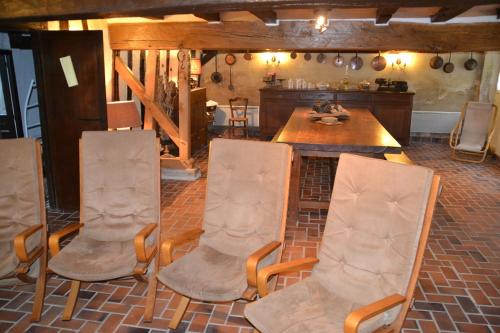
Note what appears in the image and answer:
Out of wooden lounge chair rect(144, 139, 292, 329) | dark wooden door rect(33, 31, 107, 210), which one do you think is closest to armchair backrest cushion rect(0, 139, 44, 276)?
wooden lounge chair rect(144, 139, 292, 329)

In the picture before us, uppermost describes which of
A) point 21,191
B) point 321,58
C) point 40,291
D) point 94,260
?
point 321,58

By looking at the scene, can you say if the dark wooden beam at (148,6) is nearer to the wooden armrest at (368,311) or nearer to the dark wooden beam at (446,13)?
the dark wooden beam at (446,13)

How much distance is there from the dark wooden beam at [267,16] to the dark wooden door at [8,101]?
3.04m

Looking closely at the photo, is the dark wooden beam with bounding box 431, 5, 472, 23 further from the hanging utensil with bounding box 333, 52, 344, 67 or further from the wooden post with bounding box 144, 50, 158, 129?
the hanging utensil with bounding box 333, 52, 344, 67

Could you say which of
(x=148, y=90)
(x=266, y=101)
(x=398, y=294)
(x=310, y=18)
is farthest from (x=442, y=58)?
(x=398, y=294)

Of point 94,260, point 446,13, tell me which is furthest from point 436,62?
point 94,260

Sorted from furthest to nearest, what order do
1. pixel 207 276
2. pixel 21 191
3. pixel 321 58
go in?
pixel 321 58
pixel 21 191
pixel 207 276

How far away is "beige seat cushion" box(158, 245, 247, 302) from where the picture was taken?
87.3 inches

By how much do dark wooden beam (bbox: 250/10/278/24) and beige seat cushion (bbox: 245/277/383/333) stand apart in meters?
3.28

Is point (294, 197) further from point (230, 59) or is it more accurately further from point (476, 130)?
point (230, 59)

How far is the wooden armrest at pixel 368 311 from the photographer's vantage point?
171 cm

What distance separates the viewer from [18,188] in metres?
2.88

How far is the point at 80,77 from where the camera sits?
427 cm

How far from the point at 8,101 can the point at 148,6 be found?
2.94 metres
